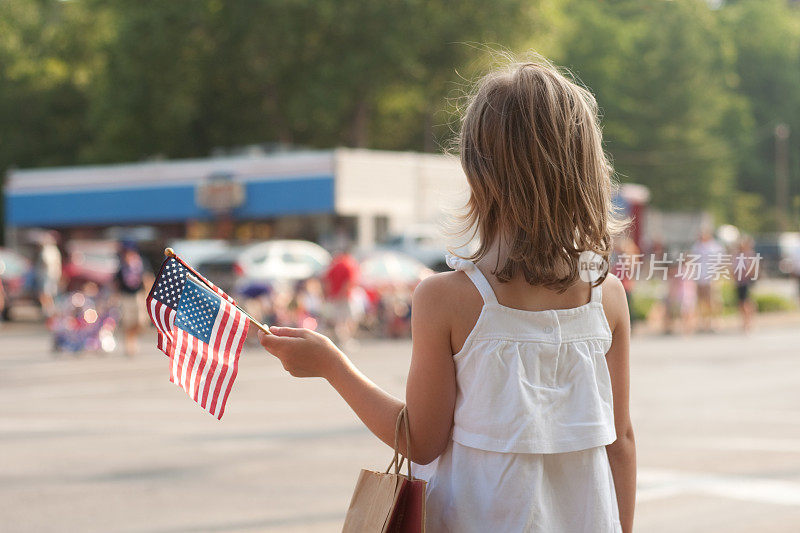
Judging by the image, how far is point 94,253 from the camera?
93.0 feet

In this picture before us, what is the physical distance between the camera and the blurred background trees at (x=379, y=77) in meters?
46.4

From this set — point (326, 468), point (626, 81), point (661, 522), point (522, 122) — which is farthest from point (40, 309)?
point (626, 81)

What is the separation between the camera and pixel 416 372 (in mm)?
2428

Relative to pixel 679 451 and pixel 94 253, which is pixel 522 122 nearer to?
pixel 679 451

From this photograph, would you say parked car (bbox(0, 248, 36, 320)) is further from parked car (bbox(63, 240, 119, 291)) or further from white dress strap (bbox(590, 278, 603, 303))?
white dress strap (bbox(590, 278, 603, 303))

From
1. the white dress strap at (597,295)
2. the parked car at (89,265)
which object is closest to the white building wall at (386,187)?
the parked car at (89,265)

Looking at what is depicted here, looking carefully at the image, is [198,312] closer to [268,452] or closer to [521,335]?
[521,335]

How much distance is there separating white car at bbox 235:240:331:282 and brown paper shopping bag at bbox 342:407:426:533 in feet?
73.7

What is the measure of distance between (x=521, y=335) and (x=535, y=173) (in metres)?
0.34

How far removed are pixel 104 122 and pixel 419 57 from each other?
52.9 ft

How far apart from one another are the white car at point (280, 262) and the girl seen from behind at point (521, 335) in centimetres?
2244

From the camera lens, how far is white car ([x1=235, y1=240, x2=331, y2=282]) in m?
25.3

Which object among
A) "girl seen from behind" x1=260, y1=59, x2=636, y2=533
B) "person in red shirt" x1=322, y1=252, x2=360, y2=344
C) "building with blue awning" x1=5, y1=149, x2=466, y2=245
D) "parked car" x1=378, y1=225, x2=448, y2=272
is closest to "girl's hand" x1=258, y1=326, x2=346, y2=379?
"girl seen from behind" x1=260, y1=59, x2=636, y2=533

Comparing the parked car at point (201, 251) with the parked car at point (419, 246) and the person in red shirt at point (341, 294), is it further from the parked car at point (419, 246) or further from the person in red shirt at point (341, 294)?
the parked car at point (419, 246)
